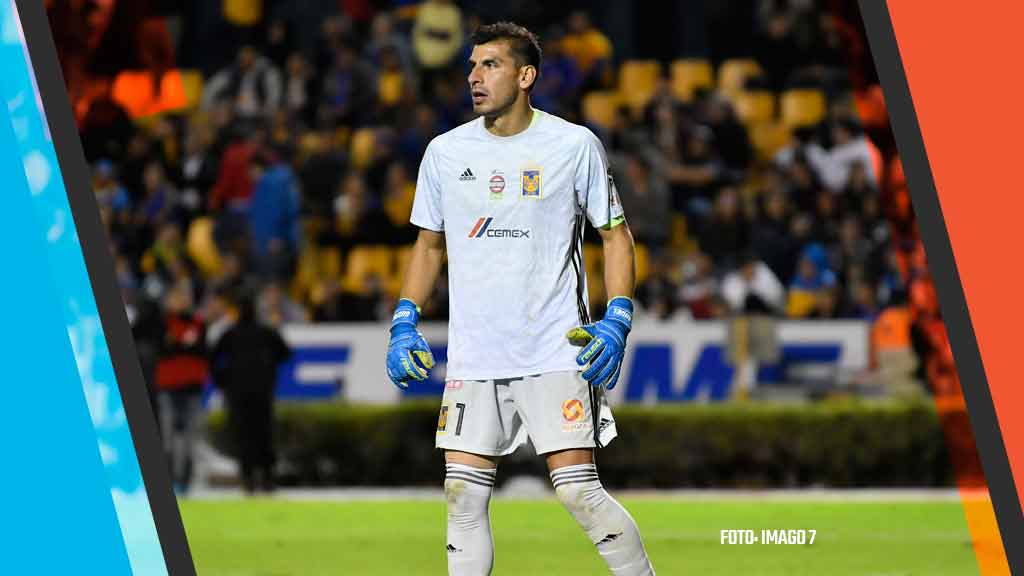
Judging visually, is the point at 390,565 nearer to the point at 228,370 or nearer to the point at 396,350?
the point at 396,350

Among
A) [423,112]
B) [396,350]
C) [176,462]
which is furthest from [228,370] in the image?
[396,350]

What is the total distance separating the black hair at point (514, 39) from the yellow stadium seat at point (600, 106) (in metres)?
13.2

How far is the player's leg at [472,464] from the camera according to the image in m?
6.82

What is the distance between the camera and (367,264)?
62.1 feet

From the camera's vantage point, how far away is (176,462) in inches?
683

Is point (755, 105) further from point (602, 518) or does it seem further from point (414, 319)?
point (602, 518)

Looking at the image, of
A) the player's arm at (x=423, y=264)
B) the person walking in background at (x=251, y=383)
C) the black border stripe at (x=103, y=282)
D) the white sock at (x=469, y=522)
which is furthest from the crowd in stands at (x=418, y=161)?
the black border stripe at (x=103, y=282)

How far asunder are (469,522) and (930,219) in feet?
6.95

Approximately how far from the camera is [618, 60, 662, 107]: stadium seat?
2105 cm

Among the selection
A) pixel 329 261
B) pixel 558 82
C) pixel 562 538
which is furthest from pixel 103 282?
pixel 558 82

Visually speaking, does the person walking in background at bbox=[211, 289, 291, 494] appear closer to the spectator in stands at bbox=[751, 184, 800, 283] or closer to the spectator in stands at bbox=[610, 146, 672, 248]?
the spectator in stands at bbox=[610, 146, 672, 248]

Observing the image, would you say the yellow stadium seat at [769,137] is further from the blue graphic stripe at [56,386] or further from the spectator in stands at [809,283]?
the blue graphic stripe at [56,386]

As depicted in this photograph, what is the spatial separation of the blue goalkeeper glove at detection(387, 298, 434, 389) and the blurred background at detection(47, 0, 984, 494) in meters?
9.84

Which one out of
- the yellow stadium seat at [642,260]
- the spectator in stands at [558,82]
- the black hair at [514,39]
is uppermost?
the black hair at [514,39]
